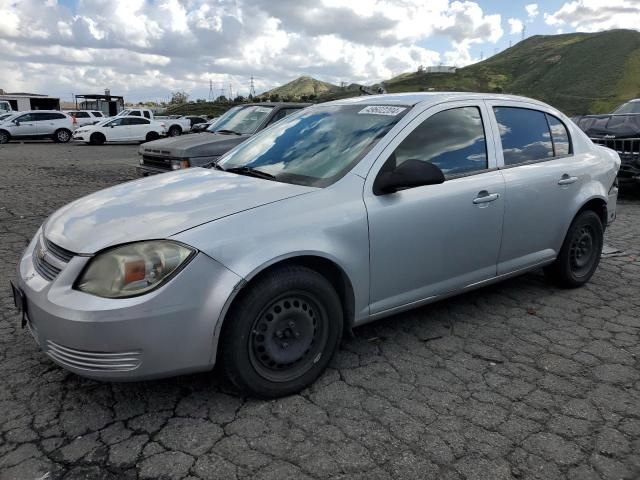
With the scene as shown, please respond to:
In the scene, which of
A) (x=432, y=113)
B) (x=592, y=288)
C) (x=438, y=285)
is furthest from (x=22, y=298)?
(x=592, y=288)

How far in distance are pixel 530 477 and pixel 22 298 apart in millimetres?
2634

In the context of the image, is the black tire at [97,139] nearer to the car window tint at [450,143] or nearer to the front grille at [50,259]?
the front grille at [50,259]

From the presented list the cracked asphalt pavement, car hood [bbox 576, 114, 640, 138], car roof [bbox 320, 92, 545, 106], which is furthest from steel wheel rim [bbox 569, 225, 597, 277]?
car hood [bbox 576, 114, 640, 138]

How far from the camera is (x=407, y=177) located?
302 centimetres

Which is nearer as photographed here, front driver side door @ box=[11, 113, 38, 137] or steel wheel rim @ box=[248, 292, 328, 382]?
steel wheel rim @ box=[248, 292, 328, 382]

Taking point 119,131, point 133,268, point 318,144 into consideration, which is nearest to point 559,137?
point 318,144

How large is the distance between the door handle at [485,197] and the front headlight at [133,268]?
6.60 feet

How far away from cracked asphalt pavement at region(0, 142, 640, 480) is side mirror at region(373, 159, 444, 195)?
1111 mm

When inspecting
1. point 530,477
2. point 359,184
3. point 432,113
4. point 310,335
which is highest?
point 432,113

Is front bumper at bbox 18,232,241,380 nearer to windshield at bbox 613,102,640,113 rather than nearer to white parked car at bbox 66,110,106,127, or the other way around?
windshield at bbox 613,102,640,113

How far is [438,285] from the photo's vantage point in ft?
11.4

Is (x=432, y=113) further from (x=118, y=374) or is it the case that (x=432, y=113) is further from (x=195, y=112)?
(x=195, y=112)

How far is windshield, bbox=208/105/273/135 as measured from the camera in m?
9.10

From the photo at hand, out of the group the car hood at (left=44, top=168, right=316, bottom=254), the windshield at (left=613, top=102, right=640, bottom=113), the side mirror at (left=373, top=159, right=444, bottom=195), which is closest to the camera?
the car hood at (left=44, top=168, right=316, bottom=254)
